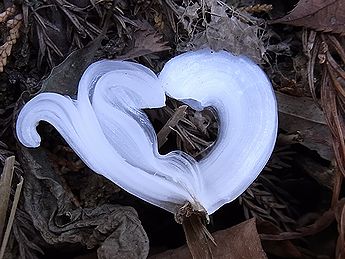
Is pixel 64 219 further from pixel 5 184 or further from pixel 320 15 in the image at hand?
pixel 320 15

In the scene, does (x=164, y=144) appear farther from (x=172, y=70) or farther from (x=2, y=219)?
(x=2, y=219)

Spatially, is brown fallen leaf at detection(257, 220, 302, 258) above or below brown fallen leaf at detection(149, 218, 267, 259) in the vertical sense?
below

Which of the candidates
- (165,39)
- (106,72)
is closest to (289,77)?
(165,39)

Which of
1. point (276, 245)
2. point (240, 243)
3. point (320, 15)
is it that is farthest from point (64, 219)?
point (320, 15)

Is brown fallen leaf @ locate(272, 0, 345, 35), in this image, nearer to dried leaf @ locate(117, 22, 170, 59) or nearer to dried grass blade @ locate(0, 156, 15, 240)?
dried leaf @ locate(117, 22, 170, 59)

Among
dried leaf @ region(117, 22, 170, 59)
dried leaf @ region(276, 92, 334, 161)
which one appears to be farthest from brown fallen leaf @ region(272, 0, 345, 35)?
dried leaf @ region(117, 22, 170, 59)

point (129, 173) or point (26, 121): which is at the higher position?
point (26, 121)
